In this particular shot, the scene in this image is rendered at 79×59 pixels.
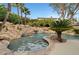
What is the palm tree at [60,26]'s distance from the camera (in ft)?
7.64

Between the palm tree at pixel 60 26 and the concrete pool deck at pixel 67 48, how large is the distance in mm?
95

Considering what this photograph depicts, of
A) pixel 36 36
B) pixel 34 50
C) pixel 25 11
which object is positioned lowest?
pixel 34 50

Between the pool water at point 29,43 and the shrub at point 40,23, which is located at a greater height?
the shrub at point 40,23

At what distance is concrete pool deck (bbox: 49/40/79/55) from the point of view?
2309 mm

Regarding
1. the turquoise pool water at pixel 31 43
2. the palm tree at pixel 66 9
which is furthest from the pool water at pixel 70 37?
the palm tree at pixel 66 9

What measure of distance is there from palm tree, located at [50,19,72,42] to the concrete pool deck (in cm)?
10

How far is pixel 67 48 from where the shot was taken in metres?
2.34

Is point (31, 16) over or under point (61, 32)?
over

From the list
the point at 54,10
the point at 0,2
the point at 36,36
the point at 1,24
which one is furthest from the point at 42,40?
the point at 0,2

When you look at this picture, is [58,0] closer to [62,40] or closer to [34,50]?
[62,40]

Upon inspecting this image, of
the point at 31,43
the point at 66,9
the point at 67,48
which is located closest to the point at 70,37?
the point at 67,48

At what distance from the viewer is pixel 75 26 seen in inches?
92.4

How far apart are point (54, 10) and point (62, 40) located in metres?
0.42

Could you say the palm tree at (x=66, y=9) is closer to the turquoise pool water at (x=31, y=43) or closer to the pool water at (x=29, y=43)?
the turquoise pool water at (x=31, y=43)
